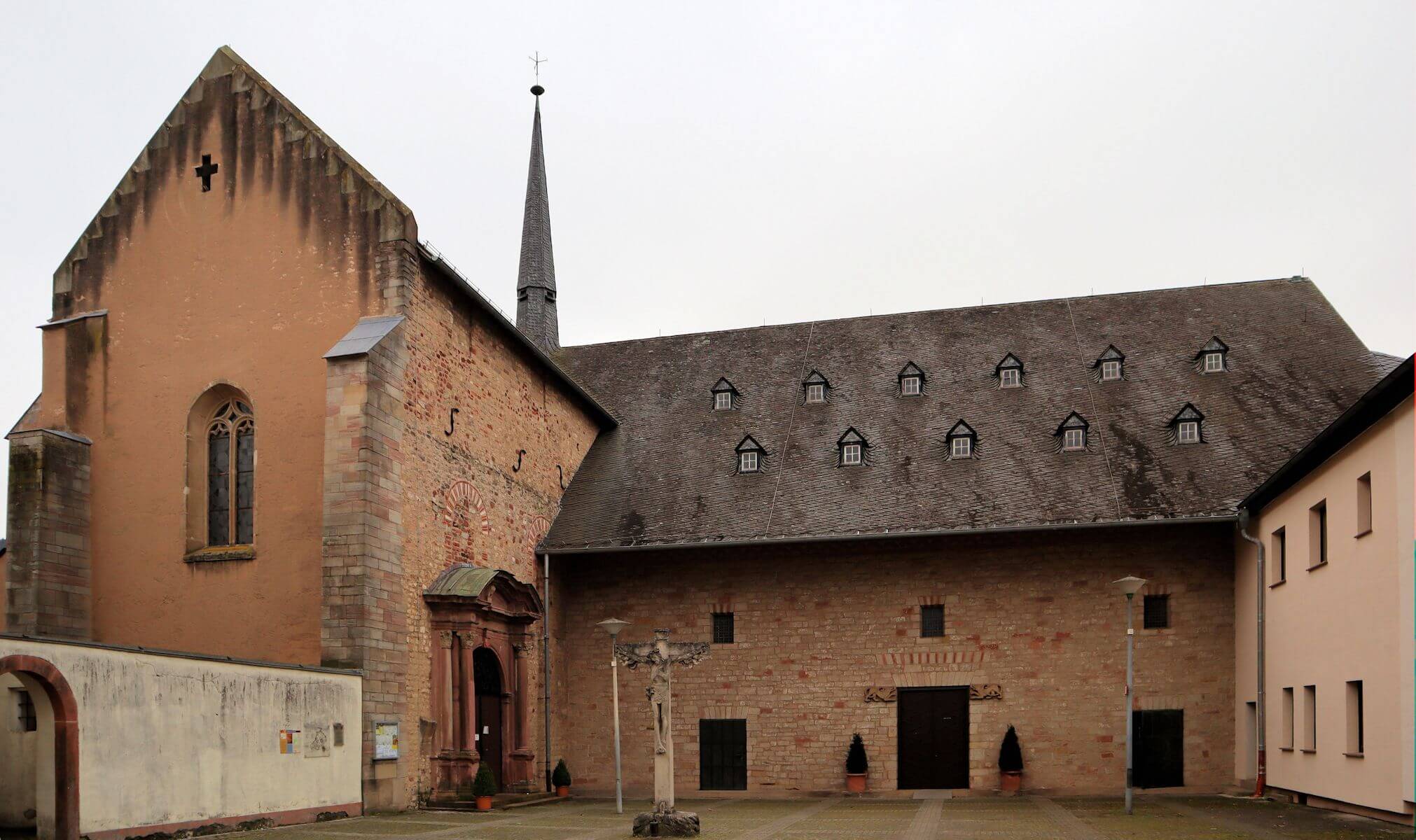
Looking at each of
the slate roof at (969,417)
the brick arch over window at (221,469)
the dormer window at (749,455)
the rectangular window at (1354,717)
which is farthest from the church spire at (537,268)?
the rectangular window at (1354,717)

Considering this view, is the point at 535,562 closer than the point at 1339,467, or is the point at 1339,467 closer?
the point at 1339,467

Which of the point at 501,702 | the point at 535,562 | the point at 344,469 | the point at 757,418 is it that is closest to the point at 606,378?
the point at 757,418

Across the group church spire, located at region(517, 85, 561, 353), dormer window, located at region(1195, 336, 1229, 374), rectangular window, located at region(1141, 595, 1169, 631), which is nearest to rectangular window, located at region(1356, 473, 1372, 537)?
rectangular window, located at region(1141, 595, 1169, 631)

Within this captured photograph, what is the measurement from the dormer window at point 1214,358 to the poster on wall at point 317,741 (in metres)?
19.1

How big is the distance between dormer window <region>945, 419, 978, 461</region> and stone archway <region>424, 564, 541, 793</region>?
892 centimetres

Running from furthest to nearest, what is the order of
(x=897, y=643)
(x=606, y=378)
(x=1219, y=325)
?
(x=606, y=378)
(x=1219, y=325)
(x=897, y=643)

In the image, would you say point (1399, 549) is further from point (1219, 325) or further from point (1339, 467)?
point (1219, 325)

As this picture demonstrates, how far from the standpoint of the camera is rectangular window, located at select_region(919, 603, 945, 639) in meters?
24.5

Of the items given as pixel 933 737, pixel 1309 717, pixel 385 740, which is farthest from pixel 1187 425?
pixel 385 740

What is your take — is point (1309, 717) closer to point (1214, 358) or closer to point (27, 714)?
point (1214, 358)

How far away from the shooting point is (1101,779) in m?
23.4

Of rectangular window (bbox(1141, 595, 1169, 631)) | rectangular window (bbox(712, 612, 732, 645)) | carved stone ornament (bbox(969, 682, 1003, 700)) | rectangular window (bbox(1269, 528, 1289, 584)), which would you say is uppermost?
rectangular window (bbox(1269, 528, 1289, 584))

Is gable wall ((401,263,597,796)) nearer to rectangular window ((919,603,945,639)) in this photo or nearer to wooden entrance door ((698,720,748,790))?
wooden entrance door ((698,720,748,790))

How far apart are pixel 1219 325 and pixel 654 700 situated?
57.2ft
